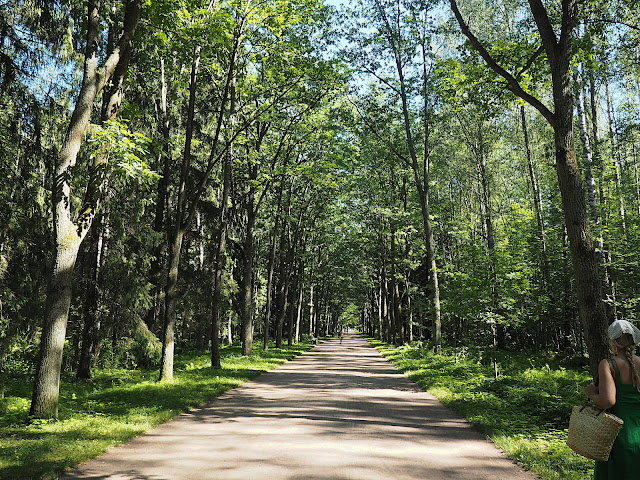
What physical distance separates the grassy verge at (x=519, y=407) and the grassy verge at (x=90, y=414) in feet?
18.8

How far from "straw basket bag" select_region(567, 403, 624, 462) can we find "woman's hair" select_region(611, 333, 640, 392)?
348 millimetres

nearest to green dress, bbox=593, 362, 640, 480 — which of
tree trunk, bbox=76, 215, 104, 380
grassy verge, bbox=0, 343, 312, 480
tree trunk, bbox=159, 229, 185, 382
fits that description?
grassy verge, bbox=0, 343, 312, 480

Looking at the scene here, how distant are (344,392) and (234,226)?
745 inches

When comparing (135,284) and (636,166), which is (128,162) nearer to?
(135,284)

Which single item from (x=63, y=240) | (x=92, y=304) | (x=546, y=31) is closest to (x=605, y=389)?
(x=546, y=31)

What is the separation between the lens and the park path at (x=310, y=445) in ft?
17.1

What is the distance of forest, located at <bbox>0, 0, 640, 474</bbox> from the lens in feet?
26.8

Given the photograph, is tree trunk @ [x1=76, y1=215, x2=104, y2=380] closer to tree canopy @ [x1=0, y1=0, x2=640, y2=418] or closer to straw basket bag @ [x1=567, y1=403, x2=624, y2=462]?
tree canopy @ [x1=0, y1=0, x2=640, y2=418]

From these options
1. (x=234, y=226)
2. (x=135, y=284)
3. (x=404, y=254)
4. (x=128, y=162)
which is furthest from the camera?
(x=404, y=254)

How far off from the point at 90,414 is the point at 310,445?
4551 millimetres

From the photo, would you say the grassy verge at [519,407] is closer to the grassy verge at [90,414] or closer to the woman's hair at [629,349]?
the woman's hair at [629,349]

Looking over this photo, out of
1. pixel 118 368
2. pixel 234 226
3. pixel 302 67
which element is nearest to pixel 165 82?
pixel 302 67

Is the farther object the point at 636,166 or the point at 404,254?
the point at 404,254

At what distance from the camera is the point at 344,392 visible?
1188cm
